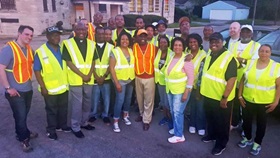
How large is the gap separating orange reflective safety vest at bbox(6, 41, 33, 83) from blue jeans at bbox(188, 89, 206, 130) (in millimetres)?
2680

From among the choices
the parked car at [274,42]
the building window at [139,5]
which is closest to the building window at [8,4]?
the building window at [139,5]

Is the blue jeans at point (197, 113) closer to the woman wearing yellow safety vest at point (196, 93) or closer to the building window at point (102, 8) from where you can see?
the woman wearing yellow safety vest at point (196, 93)

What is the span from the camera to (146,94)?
183 inches

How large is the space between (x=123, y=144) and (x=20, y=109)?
1682 mm

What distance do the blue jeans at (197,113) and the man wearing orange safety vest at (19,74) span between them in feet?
8.82

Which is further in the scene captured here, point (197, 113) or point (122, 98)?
point (122, 98)

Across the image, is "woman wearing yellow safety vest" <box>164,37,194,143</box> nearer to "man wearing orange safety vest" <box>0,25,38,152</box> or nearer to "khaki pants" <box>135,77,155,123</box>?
"khaki pants" <box>135,77,155,123</box>

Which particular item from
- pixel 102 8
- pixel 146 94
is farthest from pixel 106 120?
pixel 102 8

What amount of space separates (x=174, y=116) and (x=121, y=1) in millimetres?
27804

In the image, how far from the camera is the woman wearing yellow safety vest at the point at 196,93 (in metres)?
4.14

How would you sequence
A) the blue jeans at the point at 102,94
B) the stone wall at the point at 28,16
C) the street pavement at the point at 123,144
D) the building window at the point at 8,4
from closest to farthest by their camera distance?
1. the street pavement at the point at 123,144
2. the blue jeans at the point at 102,94
3. the building window at the point at 8,4
4. the stone wall at the point at 28,16

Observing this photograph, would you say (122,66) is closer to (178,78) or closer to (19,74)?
(178,78)

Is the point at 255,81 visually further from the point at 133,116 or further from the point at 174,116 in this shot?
the point at 133,116

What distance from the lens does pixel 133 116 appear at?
5395 mm
